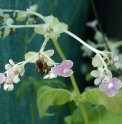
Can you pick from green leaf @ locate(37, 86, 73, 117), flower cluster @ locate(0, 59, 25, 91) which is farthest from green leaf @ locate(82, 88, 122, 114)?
flower cluster @ locate(0, 59, 25, 91)

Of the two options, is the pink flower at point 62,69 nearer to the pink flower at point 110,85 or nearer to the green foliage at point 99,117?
the pink flower at point 110,85

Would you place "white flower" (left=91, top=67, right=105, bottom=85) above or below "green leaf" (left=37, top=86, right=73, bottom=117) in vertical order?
below

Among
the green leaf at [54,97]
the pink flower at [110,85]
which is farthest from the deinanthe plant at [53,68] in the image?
the green leaf at [54,97]

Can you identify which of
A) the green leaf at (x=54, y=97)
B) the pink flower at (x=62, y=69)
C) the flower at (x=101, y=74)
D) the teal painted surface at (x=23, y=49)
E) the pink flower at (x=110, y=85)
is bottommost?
the pink flower at (x=110, y=85)

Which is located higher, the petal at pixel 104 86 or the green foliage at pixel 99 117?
the green foliage at pixel 99 117

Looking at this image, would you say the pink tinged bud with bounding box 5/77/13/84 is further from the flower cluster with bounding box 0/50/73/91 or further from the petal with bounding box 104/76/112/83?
the petal with bounding box 104/76/112/83

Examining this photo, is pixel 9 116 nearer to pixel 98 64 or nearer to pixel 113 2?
pixel 98 64

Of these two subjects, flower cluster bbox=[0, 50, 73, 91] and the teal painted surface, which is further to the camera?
the teal painted surface

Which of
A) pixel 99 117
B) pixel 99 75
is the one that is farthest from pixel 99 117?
pixel 99 75

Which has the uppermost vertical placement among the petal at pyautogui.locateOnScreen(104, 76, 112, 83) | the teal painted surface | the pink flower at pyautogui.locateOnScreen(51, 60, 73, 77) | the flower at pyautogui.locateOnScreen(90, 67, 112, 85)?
the teal painted surface
